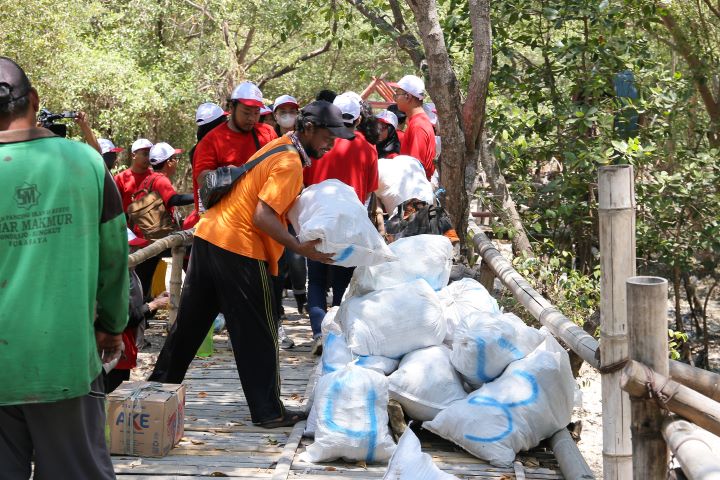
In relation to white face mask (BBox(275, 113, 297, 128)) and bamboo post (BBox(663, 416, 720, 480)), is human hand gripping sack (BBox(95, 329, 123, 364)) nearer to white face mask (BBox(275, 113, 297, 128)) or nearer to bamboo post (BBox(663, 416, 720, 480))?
bamboo post (BBox(663, 416, 720, 480))

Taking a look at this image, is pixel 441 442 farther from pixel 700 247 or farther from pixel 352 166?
pixel 700 247

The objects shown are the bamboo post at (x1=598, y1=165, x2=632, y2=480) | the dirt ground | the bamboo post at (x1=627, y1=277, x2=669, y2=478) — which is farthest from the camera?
the dirt ground

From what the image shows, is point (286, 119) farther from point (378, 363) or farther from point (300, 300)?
point (378, 363)

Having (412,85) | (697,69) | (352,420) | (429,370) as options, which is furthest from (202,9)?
(352,420)

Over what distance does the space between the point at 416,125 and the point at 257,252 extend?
3228 millimetres

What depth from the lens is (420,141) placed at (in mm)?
7719

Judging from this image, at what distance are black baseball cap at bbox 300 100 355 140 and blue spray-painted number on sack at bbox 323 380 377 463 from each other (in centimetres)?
126

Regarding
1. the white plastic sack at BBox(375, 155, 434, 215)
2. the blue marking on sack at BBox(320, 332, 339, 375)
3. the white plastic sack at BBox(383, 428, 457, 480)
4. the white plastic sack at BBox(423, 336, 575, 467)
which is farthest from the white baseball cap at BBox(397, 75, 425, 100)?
the white plastic sack at BBox(383, 428, 457, 480)

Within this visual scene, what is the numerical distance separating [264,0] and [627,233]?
14.2 metres

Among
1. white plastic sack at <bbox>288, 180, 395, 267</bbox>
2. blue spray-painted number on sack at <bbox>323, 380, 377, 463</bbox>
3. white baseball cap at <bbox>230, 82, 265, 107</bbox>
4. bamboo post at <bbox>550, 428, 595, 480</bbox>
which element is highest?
white baseball cap at <bbox>230, 82, 265, 107</bbox>

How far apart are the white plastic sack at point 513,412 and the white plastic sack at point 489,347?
3.1 inches

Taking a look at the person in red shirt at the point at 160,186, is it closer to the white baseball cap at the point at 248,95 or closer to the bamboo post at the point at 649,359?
the white baseball cap at the point at 248,95

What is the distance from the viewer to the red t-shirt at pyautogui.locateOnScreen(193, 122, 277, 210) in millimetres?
6449

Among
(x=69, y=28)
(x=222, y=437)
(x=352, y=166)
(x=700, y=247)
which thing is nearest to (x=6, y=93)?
(x=222, y=437)
